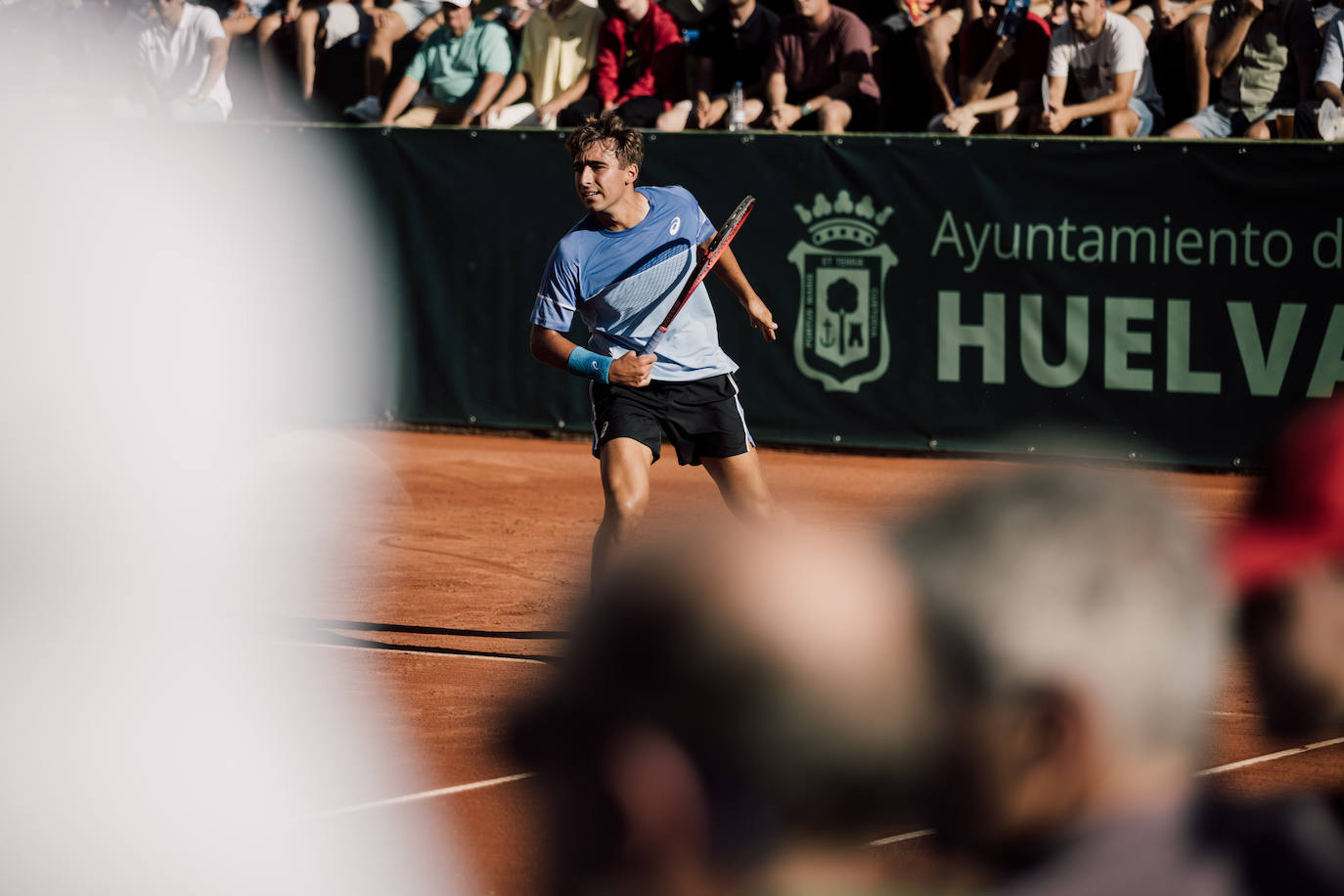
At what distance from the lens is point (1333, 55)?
10508 mm

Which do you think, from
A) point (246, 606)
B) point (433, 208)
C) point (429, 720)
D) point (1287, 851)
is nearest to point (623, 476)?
point (429, 720)

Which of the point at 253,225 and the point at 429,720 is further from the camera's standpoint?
the point at 253,225

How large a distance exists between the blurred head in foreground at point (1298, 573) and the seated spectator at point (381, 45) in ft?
45.3

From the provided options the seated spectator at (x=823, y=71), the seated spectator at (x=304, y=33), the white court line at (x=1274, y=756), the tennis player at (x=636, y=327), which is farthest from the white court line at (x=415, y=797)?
the seated spectator at (x=304, y=33)

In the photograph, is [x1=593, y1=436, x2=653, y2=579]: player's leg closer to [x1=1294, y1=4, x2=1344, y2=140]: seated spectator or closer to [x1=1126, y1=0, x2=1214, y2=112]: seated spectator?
[x1=1294, y1=4, x2=1344, y2=140]: seated spectator

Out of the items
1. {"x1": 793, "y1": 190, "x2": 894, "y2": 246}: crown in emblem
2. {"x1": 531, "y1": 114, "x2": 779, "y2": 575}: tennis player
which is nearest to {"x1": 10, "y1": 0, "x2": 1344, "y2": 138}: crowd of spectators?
{"x1": 793, "y1": 190, "x2": 894, "y2": 246}: crown in emblem

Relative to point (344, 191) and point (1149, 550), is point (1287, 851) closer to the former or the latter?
point (1149, 550)

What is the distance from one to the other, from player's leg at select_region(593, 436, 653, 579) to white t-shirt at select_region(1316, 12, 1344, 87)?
6244 millimetres

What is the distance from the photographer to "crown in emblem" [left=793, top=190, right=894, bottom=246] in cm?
1173

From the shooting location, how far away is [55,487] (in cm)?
1198

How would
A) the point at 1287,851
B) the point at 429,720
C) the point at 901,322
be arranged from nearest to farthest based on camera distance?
the point at 1287,851 < the point at 429,720 < the point at 901,322

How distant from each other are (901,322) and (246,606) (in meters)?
5.44

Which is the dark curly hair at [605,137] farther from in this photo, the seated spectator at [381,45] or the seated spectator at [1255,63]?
the seated spectator at [381,45]

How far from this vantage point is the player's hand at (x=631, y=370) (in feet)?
20.8
